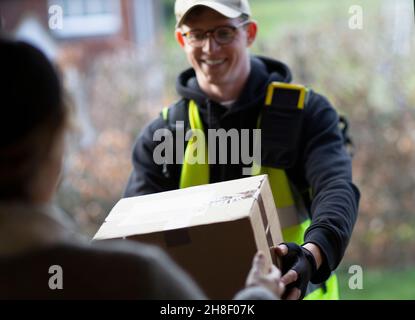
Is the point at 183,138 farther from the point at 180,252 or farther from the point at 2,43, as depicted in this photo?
the point at 2,43

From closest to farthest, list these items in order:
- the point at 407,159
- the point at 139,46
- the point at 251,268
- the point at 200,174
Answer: the point at 251,268
the point at 200,174
the point at 407,159
the point at 139,46

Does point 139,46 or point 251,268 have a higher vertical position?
point 139,46

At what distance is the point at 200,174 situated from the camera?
111 inches

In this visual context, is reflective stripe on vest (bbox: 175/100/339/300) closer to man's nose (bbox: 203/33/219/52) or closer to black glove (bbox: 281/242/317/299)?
man's nose (bbox: 203/33/219/52)

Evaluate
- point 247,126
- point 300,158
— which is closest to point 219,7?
point 247,126

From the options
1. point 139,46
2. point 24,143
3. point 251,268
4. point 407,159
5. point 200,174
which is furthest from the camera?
point 139,46

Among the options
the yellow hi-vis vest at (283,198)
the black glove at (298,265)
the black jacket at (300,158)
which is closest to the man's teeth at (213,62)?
the black jacket at (300,158)

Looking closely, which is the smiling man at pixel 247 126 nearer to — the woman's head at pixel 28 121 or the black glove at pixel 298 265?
the black glove at pixel 298 265

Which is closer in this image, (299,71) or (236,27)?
(236,27)

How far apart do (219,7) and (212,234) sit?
3.40 feet

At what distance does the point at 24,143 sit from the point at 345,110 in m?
4.50

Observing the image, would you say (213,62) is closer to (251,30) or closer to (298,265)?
(251,30)

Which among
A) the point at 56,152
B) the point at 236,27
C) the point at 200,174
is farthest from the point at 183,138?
the point at 56,152

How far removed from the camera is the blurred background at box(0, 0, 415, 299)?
5.76 m
